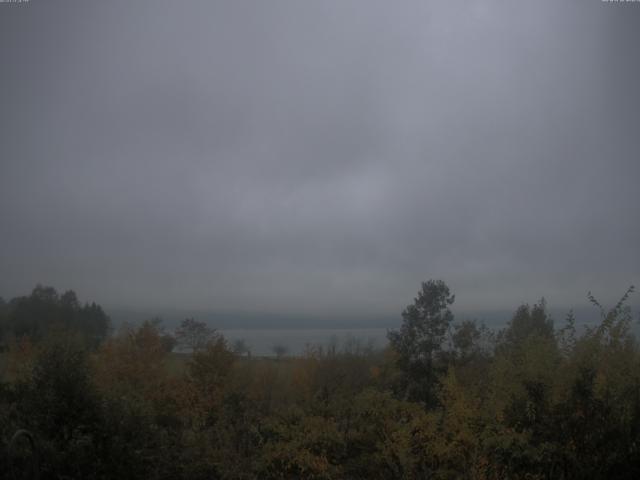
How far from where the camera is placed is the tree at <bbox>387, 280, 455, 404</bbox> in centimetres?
1884

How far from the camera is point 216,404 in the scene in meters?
20.3

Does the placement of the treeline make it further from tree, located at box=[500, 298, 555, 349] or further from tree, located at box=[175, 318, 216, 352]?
tree, located at box=[175, 318, 216, 352]

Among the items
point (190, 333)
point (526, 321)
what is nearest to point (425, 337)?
point (526, 321)

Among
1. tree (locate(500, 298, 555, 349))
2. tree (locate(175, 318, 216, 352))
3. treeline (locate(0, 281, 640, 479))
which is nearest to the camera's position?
treeline (locate(0, 281, 640, 479))

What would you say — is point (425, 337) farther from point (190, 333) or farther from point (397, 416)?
point (190, 333)

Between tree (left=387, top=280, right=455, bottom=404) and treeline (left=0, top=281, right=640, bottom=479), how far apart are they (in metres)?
0.05

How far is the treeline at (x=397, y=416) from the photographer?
845 cm

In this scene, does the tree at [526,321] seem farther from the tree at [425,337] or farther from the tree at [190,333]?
the tree at [190,333]

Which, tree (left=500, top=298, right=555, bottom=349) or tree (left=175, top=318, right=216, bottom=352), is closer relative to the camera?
tree (left=500, top=298, right=555, bottom=349)

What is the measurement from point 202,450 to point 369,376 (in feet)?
34.5

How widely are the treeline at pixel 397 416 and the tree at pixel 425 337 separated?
0.05 meters

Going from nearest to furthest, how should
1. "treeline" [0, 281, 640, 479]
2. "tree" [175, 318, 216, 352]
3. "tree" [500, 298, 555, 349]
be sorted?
"treeline" [0, 281, 640, 479] → "tree" [500, 298, 555, 349] → "tree" [175, 318, 216, 352]

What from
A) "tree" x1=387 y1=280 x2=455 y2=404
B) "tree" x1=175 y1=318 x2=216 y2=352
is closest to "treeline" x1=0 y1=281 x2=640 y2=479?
"tree" x1=387 y1=280 x2=455 y2=404

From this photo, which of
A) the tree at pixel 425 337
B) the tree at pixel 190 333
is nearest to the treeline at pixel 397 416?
the tree at pixel 425 337
